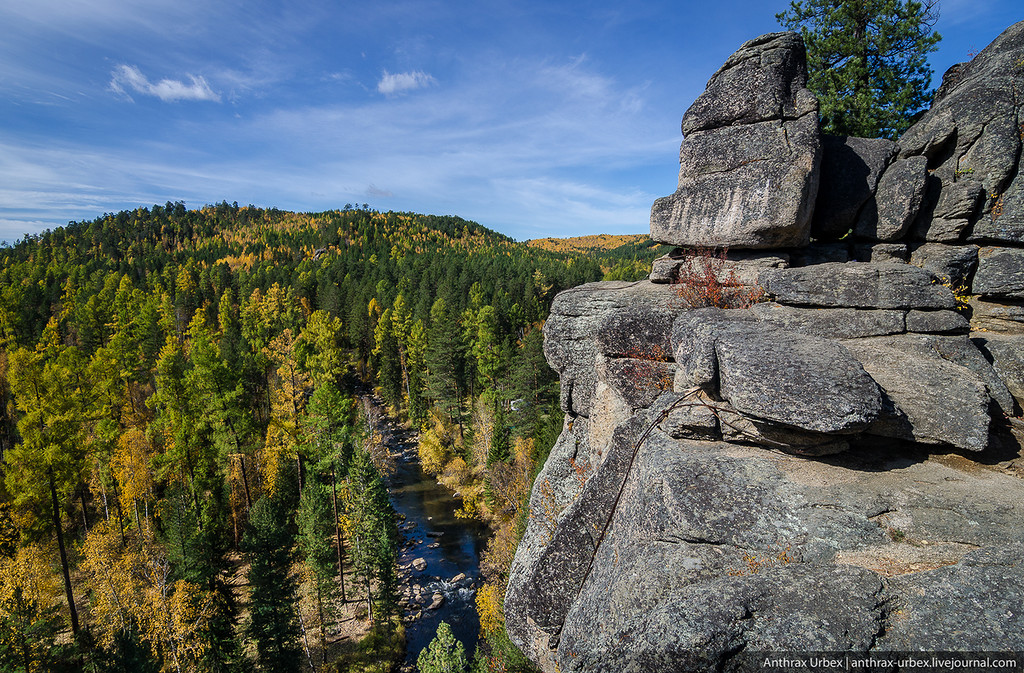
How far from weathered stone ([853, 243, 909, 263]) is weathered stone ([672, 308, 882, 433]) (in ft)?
20.2

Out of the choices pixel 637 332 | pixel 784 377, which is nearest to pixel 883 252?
pixel 637 332

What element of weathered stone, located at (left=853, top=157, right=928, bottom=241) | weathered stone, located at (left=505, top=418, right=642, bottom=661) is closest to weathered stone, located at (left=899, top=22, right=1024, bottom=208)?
weathered stone, located at (left=853, top=157, right=928, bottom=241)

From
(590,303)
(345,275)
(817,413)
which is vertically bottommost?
(817,413)

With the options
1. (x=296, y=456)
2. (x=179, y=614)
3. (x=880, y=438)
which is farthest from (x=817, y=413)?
(x=296, y=456)

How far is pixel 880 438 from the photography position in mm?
7953

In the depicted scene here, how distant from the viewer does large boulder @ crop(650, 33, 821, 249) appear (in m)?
11.4

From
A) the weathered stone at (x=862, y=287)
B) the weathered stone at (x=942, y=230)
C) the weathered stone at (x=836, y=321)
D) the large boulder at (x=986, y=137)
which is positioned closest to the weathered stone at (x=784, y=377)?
the weathered stone at (x=836, y=321)

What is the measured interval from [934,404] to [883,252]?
6.42 metres

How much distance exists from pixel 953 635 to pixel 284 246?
176 meters

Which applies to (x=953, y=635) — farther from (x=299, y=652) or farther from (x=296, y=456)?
(x=296, y=456)

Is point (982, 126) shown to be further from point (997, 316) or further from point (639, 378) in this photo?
point (639, 378)

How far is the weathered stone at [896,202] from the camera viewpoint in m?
11.8

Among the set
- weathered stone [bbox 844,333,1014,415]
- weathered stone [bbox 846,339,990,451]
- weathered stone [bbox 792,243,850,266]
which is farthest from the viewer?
weathered stone [bbox 792,243,850,266]

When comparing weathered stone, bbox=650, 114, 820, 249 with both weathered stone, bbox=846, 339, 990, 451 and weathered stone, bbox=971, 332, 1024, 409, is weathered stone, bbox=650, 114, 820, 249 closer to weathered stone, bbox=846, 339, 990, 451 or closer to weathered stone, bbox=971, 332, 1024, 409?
weathered stone, bbox=971, 332, 1024, 409
